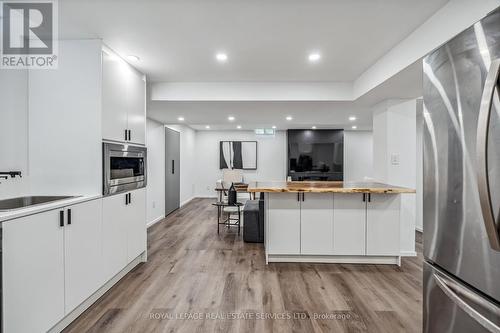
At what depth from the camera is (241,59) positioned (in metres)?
2.83

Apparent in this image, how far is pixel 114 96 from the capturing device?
102 inches

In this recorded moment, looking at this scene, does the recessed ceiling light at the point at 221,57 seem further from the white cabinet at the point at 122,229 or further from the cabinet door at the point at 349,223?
the cabinet door at the point at 349,223

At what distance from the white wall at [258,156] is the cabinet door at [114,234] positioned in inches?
224

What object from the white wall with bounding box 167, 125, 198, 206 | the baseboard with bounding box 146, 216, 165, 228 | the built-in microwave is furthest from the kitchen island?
the white wall with bounding box 167, 125, 198, 206

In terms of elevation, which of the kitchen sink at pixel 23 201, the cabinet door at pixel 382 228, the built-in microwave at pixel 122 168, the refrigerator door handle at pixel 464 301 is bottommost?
the cabinet door at pixel 382 228

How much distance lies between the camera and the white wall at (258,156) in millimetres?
8492

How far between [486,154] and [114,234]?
9.57 feet

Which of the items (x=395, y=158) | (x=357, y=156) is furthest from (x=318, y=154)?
(x=395, y=158)

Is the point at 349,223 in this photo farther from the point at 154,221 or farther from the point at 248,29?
the point at 154,221

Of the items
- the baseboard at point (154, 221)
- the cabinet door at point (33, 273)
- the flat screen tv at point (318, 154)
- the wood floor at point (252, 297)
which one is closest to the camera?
the cabinet door at point (33, 273)

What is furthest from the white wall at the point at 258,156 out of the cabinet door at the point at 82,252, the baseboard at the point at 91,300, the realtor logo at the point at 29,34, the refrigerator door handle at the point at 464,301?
the refrigerator door handle at the point at 464,301

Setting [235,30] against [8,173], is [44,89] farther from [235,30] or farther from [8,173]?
[235,30]

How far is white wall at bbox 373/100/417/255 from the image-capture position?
11.5 feet

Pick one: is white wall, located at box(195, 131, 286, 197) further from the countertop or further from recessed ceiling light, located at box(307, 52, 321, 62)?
the countertop
